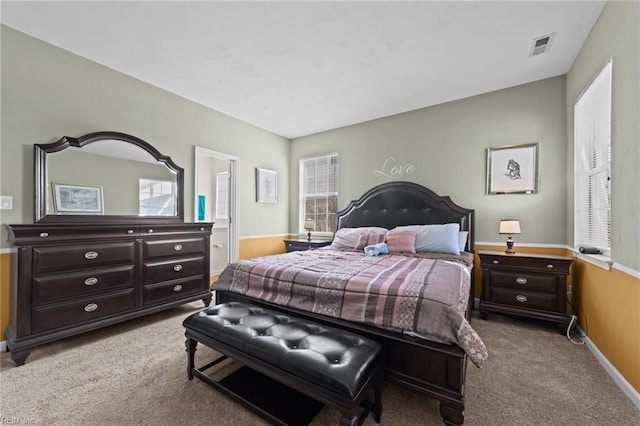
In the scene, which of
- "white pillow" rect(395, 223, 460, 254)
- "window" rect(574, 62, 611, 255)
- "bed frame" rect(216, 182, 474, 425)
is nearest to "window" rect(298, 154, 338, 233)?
"white pillow" rect(395, 223, 460, 254)

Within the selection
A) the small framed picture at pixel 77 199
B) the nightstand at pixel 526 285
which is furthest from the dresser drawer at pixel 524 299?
the small framed picture at pixel 77 199

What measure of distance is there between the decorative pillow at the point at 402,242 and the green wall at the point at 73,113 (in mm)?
2741

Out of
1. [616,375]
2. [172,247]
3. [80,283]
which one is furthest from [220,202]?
[616,375]

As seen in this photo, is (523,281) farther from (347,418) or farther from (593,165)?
(347,418)

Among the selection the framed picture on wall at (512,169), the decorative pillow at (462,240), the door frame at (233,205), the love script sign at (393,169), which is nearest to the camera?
the framed picture on wall at (512,169)

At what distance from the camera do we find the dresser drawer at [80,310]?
2.20m

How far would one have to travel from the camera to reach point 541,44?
8.43 ft

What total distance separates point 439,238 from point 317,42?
8.26ft

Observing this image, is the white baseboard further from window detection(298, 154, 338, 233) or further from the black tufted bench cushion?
window detection(298, 154, 338, 233)

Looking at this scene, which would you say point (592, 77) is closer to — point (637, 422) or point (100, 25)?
point (637, 422)

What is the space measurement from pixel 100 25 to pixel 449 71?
346cm

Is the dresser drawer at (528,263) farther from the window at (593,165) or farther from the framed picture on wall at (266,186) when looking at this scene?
the framed picture on wall at (266,186)

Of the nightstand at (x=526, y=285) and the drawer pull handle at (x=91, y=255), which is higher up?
the drawer pull handle at (x=91, y=255)

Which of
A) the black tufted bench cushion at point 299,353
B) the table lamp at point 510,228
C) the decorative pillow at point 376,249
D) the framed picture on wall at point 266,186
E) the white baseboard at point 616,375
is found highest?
the framed picture on wall at point 266,186
